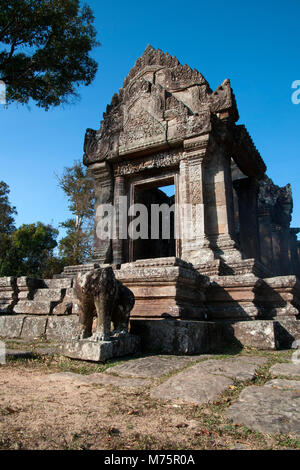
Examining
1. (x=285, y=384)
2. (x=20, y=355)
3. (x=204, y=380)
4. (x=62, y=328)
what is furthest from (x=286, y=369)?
(x=62, y=328)

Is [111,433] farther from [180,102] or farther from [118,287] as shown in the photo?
[180,102]

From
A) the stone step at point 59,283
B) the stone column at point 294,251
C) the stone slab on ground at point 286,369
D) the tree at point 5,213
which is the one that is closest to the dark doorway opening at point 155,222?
the stone step at point 59,283

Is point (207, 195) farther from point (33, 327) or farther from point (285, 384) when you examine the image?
point (285, 384)

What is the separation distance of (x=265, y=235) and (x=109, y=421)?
47.6 feet

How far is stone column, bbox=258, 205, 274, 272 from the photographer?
49.5ft

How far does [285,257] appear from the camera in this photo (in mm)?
16438

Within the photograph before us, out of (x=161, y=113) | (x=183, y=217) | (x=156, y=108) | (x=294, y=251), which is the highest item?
(x=156, y=108)

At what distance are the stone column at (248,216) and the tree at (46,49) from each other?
6398 mm

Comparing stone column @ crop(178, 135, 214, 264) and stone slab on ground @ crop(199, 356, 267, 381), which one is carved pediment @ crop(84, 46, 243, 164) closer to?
stone column @ crop(178, 135, 214, 264)

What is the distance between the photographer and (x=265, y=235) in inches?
603

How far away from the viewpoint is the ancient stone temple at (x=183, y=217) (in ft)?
16.8

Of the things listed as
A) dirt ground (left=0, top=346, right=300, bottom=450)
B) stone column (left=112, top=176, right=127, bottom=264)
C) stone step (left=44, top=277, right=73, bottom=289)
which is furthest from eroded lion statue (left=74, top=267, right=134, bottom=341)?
stone column (left=112, top=176, right=127, bottom=264)

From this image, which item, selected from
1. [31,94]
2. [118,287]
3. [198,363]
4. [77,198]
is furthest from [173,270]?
[77,198]

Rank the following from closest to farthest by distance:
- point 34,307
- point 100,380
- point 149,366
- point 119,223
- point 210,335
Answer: point 100,380
point 149,366
point 210,335
point 34,307
point 119,223
